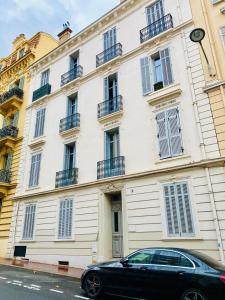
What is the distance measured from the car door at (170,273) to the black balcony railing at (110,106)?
8.32 m

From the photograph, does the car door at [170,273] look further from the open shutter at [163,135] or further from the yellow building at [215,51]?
the open shutter at [163,135]

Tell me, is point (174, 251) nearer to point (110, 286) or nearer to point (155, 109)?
point (110, 286)

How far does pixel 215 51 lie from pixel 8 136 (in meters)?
13.8

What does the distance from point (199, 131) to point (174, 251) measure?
540 cm

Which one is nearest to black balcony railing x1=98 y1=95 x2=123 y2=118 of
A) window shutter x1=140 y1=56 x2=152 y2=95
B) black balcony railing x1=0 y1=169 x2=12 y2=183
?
window shutter x1=140 y1=56 x2=152 y2=95

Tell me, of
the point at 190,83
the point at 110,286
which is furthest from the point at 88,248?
the point at 190,83

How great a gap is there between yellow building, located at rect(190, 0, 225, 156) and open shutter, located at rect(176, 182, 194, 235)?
1.95 metres

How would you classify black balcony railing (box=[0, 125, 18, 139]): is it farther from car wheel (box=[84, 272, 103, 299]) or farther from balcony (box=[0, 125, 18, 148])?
car wheel (box=[84, 272, 103, 299])

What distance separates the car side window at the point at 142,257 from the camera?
627cm

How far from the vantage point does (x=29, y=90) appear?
1909cm

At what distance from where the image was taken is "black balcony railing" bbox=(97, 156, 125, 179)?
38.6 ft

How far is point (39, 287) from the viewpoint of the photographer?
7668mm

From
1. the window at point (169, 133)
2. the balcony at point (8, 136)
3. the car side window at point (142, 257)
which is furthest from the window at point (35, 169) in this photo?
the car side window at point (142, 257)

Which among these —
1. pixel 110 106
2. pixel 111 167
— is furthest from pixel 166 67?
pixel 111 167
